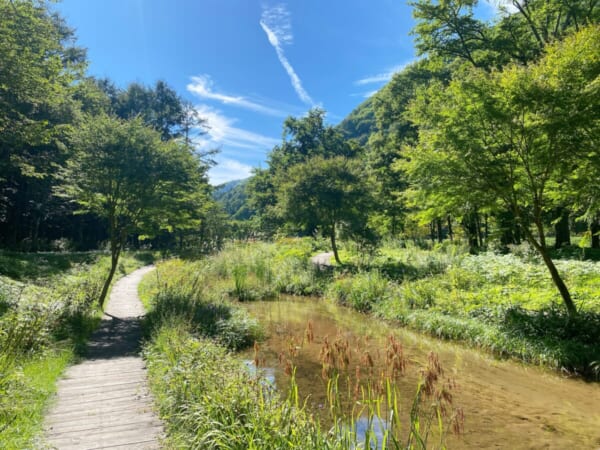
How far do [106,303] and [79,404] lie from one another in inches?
313

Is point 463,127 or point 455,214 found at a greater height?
point 463,127

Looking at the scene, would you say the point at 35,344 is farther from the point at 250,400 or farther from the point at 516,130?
the point at 516,130

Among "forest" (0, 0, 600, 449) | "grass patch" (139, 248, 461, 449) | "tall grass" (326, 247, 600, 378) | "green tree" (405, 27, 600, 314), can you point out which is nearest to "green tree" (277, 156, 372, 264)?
"forest" (0, 0, 600, 449)

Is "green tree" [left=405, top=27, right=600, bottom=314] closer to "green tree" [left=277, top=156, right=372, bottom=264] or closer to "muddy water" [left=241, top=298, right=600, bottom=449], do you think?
"muddy water" [left=241, top=298, right=600, bottom=449]

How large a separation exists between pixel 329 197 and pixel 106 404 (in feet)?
49.5

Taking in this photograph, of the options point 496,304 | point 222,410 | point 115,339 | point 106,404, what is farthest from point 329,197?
point 222,410

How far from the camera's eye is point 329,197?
61.5 ft

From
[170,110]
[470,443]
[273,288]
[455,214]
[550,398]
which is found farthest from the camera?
[170,110]

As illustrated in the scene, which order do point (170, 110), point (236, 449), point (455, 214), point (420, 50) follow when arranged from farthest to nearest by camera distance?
point (170, 110) < point (420, 50) < point (455, 214) < point (236, 449)

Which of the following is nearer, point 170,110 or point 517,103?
point 517,103

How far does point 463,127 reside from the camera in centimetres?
788

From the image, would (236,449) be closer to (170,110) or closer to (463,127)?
(463,127)

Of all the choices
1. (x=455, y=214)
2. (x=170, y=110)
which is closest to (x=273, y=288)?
(x=455, y=214)

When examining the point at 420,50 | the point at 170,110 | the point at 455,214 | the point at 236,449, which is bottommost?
the point at 236,449
